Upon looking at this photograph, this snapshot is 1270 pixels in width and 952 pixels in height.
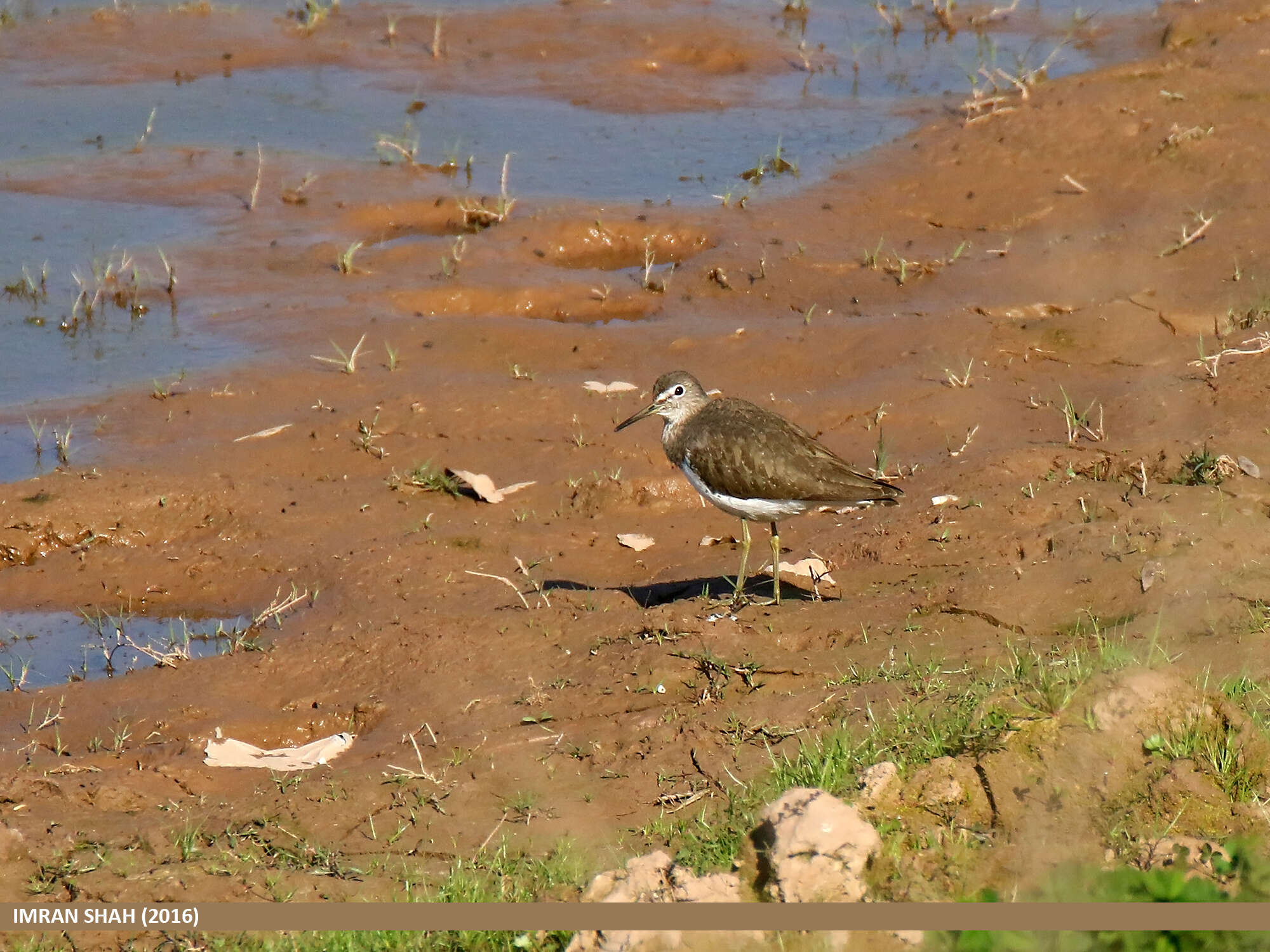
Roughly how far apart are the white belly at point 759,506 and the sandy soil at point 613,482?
44 centimetres

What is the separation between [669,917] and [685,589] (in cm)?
413

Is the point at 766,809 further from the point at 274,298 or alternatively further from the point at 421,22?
the point at 421,22

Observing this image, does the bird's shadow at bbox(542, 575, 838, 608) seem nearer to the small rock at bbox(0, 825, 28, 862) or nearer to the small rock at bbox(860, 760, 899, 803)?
the small rock at bbox(860, 760, 899, 803)

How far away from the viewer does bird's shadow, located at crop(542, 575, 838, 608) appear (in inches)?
296

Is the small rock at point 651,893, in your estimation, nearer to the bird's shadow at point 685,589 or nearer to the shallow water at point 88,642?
the bird's shadow at point 685,589

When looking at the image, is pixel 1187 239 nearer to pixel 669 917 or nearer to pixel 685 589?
pixel 685 589

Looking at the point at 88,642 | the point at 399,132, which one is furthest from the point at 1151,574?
the point at 399,132

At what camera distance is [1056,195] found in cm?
1328

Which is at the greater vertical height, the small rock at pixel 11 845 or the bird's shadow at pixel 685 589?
the small rock at pixel 11 845

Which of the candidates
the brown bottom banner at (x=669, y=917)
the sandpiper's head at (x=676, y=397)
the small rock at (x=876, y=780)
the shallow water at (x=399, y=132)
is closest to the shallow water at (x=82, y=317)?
the shallow water at (x=399, y=132)

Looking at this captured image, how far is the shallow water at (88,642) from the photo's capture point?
25.1 ft

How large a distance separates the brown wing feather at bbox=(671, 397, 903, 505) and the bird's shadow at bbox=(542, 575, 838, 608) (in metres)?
0.49

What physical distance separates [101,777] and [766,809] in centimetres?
313

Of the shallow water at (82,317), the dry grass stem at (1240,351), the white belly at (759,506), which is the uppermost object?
the dry grass stem at (1240,351)
